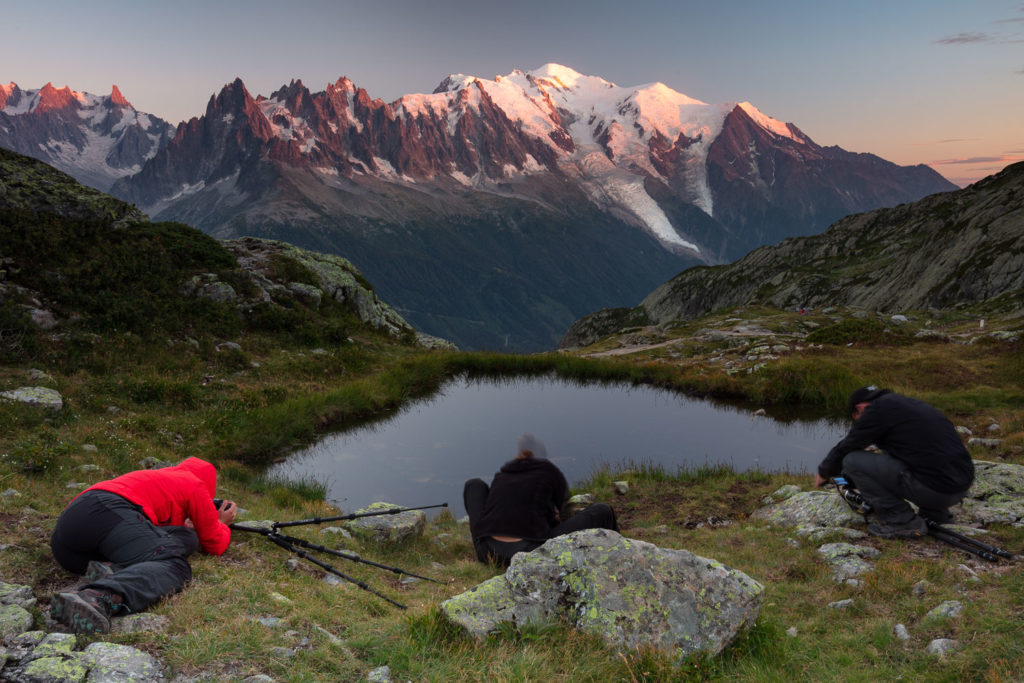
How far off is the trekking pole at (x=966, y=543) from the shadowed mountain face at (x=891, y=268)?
115ft

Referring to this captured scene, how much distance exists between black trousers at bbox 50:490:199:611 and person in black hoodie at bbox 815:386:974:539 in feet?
32.9

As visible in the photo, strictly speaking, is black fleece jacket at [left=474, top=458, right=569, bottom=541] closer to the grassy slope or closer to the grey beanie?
the grey beanie

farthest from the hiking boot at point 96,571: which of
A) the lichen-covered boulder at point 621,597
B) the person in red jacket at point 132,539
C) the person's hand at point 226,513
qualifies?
the lichen-covered boulder at point 621,597

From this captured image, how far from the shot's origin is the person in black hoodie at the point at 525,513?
28.3 ft

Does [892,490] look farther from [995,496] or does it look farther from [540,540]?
[540,540]

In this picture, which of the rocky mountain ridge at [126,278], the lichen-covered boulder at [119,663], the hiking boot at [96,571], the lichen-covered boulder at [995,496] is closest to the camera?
the lichen-covered boulder at [119,663]

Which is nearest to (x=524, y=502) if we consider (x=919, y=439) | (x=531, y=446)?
(x=531, y=446)

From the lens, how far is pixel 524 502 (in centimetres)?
871

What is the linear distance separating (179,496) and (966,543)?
1134 centimetres

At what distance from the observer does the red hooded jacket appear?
684cm

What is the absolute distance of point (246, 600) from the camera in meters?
6.22

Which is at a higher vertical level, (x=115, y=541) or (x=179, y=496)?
(x=179, y=496)

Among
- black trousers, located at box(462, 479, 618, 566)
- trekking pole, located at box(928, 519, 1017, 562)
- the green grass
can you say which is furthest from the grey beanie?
trekking pole, located at box(928, 519, 1017, 562)

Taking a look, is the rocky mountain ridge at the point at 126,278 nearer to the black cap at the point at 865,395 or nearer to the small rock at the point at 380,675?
the small rock at the point at 380,675
